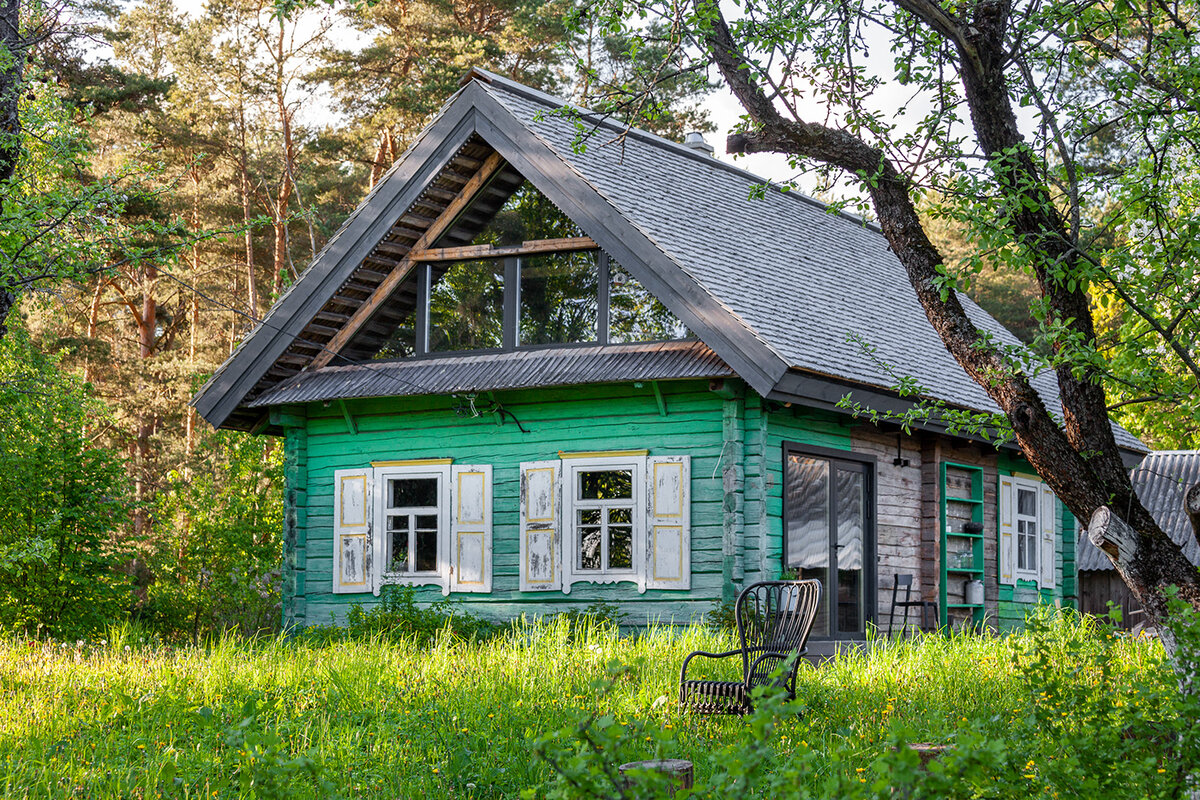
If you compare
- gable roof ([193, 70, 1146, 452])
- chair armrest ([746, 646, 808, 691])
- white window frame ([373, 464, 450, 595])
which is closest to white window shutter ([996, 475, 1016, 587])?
gable roof ([193, 70, 1146, 452])

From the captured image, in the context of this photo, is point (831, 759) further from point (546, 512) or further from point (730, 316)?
point (546, 512)

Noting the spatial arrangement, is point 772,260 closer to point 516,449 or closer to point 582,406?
point 582,406

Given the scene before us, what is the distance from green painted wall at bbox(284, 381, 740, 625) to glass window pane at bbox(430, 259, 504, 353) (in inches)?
31.8

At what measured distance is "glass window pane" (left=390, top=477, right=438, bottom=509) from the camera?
13195 mm

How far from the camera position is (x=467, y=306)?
13.6 m

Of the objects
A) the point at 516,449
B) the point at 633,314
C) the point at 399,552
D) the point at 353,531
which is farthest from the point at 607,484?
the point at 353,531

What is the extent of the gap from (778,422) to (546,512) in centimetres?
255

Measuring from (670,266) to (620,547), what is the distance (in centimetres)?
287

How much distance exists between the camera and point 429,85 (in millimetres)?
22734

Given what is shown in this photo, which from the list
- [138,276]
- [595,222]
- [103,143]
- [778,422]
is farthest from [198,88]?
[778,422]

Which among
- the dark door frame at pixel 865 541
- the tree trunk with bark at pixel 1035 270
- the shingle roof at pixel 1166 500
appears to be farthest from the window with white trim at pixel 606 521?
the shingle roof at pixel 1166 500


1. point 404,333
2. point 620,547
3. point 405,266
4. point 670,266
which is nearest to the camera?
point 670,266

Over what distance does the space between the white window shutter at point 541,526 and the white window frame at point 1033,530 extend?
6586mm

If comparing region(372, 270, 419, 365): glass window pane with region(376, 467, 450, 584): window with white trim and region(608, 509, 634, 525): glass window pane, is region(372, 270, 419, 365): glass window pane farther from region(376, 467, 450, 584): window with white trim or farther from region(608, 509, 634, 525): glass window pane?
region(608, 509, 634, 525): glass window pane
